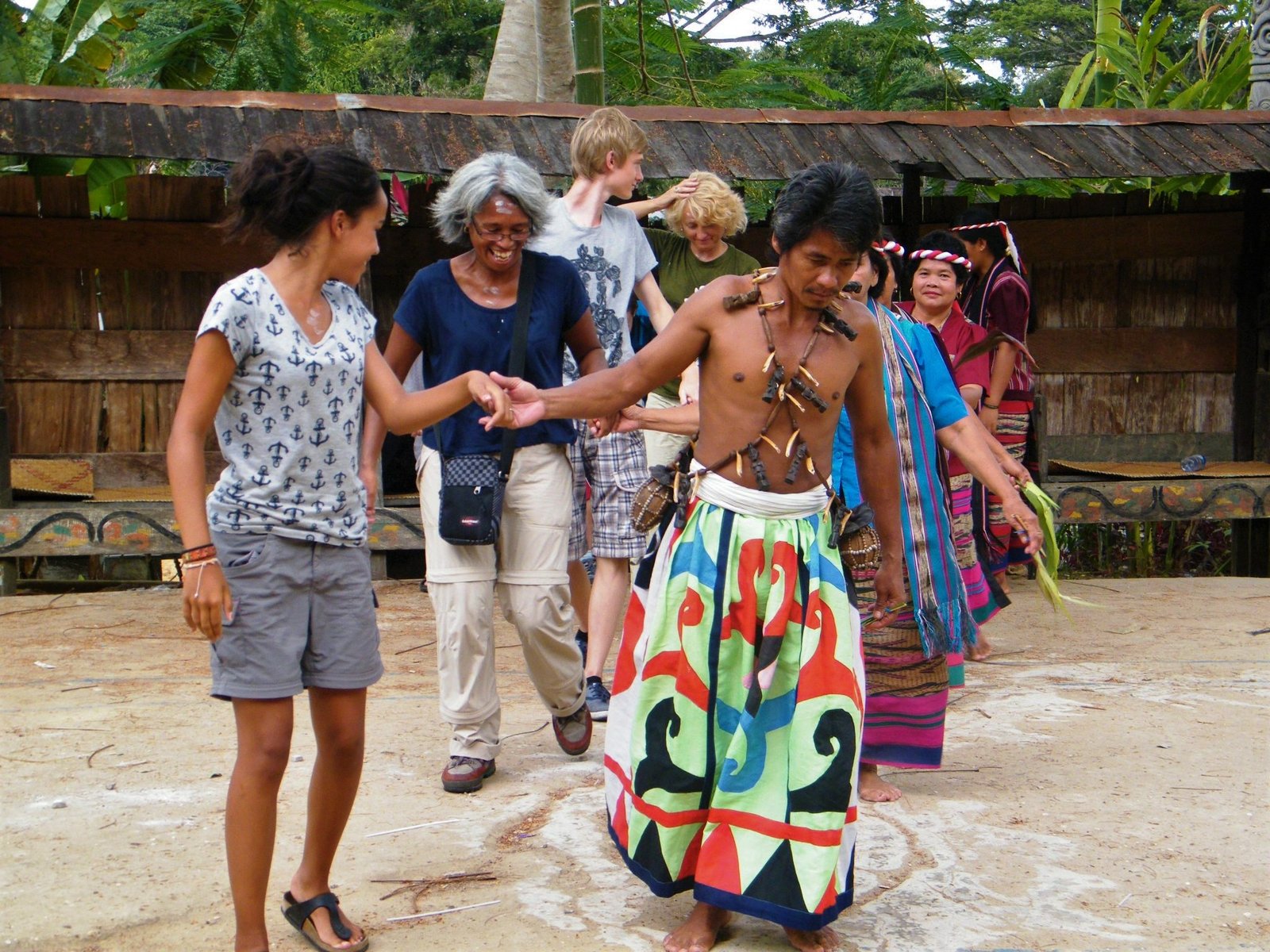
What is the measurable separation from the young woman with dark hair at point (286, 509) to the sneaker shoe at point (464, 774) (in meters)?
1.13

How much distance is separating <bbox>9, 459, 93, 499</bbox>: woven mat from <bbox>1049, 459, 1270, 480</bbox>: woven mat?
A: 630 cm

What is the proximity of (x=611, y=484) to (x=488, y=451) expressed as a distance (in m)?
0.77

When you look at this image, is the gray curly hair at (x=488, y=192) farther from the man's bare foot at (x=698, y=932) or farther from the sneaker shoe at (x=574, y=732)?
the man's bare foot at (x=698, y=932)

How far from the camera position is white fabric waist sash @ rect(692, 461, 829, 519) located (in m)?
3.31

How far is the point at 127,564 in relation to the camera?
977 centimetres

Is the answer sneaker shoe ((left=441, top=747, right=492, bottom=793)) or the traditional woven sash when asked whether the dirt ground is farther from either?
the traditional woven sash

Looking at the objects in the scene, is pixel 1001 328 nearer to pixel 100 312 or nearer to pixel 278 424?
pixel 278 424

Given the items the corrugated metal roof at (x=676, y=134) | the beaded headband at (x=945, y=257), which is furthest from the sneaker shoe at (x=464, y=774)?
the corrugated metal roof at (x=676, y=134)

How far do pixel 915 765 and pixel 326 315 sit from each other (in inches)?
92.4

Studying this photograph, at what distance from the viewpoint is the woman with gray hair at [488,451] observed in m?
4.35

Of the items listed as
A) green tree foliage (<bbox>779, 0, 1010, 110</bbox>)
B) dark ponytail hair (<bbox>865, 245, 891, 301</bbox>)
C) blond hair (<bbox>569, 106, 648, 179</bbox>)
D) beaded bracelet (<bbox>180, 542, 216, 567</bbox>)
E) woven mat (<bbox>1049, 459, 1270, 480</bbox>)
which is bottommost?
woven mat (<bbox>1049, 459, 1270, 480</bbox>)

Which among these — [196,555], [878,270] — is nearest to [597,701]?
[878,270]

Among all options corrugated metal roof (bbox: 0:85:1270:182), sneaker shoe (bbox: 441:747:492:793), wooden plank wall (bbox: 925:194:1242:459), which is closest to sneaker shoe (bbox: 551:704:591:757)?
sneaker shoe (bbox: 441:747:492:793)

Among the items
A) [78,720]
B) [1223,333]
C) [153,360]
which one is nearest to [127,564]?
[153,360]
